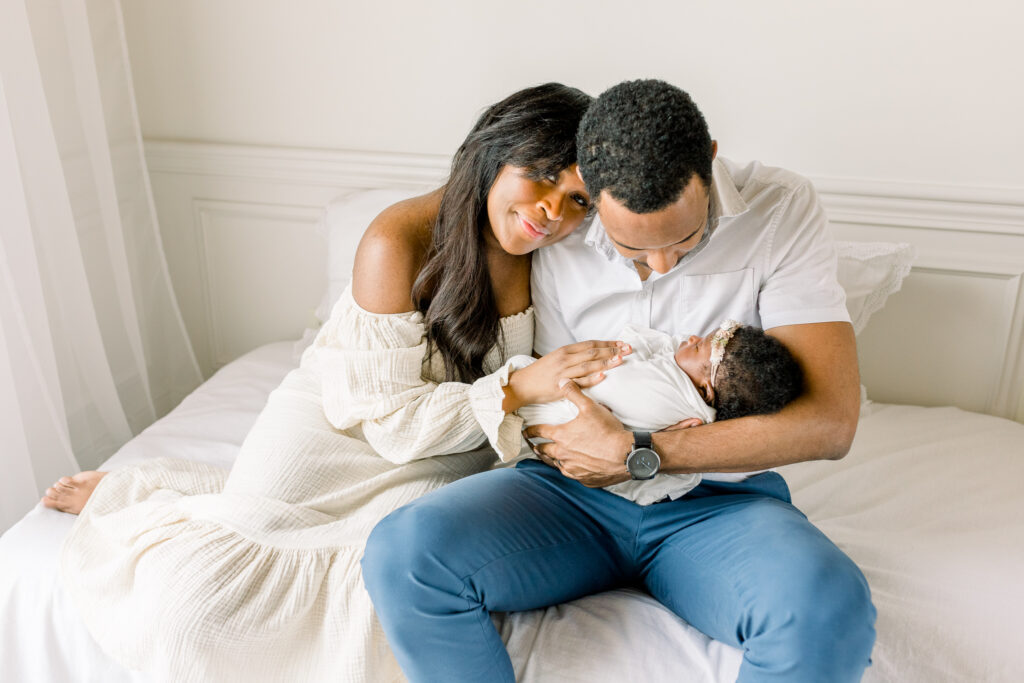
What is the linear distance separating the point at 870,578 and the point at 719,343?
0.50m

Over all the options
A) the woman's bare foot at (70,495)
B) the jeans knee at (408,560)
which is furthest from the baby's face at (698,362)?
the woman's bare foot at (70,495)

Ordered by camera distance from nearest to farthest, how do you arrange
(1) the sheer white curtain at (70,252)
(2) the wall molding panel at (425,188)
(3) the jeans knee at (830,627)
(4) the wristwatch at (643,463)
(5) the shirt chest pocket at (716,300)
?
1. (3) the jeans knee at (830,627)
2. (4) the wristwatch at (643,463)
3. (5) the shirt chest pocket at (716,300)
4. (1) the sheer white curtain at (70,252)
5. (2) the wall molding panel at (425,188)

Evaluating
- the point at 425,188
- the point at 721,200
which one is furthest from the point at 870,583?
the point at 425,188

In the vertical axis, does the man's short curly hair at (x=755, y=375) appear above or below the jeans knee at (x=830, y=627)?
above

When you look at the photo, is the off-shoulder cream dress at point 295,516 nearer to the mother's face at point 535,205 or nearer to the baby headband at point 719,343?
the mother's face at point 535,205

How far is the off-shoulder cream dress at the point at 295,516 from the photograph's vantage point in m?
1.36

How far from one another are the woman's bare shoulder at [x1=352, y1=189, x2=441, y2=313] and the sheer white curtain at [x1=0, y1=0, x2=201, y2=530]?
2.59 feet

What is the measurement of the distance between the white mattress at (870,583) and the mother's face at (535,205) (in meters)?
0.63

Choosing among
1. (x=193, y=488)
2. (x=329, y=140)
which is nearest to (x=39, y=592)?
(x=193, y=488)

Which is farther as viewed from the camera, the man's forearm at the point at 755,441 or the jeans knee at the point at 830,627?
the man's forearm at the point at 755,441

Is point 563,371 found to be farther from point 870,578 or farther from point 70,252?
point 70,252

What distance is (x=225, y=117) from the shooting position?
2.45 metres

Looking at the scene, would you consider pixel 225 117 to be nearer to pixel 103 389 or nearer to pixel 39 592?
pixel 103 389

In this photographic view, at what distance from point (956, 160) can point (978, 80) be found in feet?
0.59
